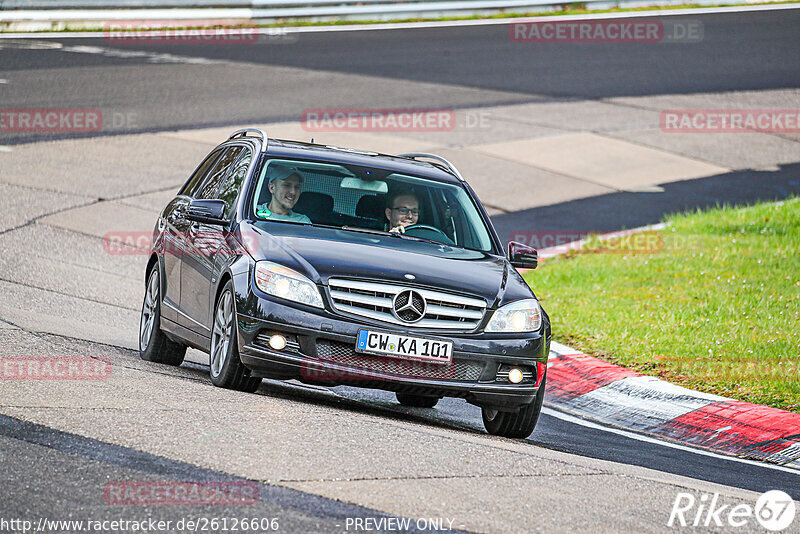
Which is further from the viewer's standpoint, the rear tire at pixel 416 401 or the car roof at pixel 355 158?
the rear tire at pixel 416 401

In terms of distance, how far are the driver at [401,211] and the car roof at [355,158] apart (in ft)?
0.96

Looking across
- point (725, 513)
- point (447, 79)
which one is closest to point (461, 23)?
point (447, 79)

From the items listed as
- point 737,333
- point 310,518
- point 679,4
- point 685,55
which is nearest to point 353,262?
point 310,518

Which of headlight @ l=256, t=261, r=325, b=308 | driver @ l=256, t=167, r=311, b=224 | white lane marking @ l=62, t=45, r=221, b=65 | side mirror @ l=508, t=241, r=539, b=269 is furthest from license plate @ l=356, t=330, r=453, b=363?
white lane marking @ l=62, t=45, r=221, b=65

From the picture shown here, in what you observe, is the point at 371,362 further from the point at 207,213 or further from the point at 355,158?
the point at 355,158

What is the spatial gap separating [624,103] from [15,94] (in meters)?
11.5

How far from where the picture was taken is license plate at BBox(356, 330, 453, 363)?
7.55m

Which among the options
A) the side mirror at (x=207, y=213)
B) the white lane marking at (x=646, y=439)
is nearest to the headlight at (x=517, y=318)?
the white lane marking at (x=646, y=439)

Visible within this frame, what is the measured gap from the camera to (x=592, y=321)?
12.0 m

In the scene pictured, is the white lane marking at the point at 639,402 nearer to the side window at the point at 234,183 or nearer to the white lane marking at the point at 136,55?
the side window at the point at 234,183

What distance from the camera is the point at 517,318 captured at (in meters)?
7.95

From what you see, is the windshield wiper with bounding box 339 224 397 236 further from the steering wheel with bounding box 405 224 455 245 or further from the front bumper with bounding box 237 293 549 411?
the front bumper with bounding box 237 293 549 411

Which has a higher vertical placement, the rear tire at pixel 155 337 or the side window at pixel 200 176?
the side window at pixel 200 176

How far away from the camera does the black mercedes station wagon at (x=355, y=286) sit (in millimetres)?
7586
